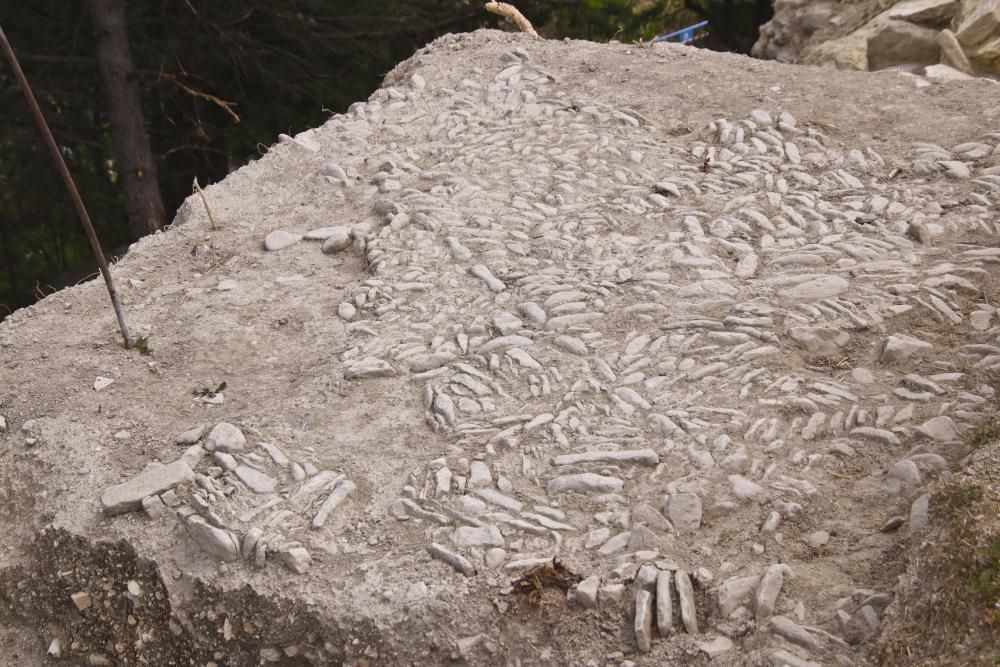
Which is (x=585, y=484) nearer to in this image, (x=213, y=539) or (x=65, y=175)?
(x=213, y=539)

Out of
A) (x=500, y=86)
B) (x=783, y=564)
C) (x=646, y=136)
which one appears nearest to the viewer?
(x=783, y=564)

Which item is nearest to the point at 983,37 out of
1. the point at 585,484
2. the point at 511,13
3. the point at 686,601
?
the point at 511,13

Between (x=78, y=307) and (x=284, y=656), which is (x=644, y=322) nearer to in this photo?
(x=284, y=656)

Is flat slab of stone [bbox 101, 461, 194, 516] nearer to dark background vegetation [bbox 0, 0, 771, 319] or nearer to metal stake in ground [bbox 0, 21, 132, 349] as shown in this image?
metal stake in ground [bbox 0, 21, 132, 349]

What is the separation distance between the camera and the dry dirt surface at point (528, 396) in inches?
124

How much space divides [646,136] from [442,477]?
121 inches

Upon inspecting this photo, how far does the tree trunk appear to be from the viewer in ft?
28.6

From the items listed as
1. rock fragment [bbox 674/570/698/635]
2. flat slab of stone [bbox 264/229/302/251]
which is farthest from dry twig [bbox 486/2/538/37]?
rock fragment [bbox 674/570/698/635]

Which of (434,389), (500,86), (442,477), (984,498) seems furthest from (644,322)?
(500,86)

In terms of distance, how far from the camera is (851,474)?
11.1 feet

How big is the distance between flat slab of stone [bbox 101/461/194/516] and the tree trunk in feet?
19.8

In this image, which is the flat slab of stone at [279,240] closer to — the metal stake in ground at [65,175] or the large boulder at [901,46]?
the metal stake in ground at [65,175]

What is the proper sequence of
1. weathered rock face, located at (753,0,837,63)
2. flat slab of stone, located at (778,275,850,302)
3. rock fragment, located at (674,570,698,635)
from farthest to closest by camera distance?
1. weathered rock face, located at (753,0,837,63)
2. flat slab of stone, located at (778,275,850,302)
3. rock fragment, located at (674,570,698,635)

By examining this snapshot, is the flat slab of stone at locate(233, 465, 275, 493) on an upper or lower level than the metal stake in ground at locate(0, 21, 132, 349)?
lower
